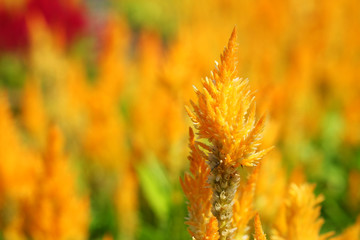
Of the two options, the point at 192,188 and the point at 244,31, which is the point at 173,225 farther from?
the point at 244,31

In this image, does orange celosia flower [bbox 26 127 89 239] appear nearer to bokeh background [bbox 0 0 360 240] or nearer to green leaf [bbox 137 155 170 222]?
bokeh background [bbox 0 0 360 240]

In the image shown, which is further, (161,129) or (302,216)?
(161,129)

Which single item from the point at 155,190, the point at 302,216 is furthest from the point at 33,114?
the point at 302,216

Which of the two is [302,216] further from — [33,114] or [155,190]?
[33,114]

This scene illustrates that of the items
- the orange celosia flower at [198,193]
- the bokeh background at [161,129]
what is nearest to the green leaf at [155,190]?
the bokeh background at [161,129]

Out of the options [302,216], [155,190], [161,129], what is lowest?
[302,216]

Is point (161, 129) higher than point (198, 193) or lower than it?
higher

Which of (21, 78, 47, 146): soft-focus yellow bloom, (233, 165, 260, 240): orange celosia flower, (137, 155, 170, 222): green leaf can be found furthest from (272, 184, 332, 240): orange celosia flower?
(21, 78, 47, 146): soft-focus yellow bloom
